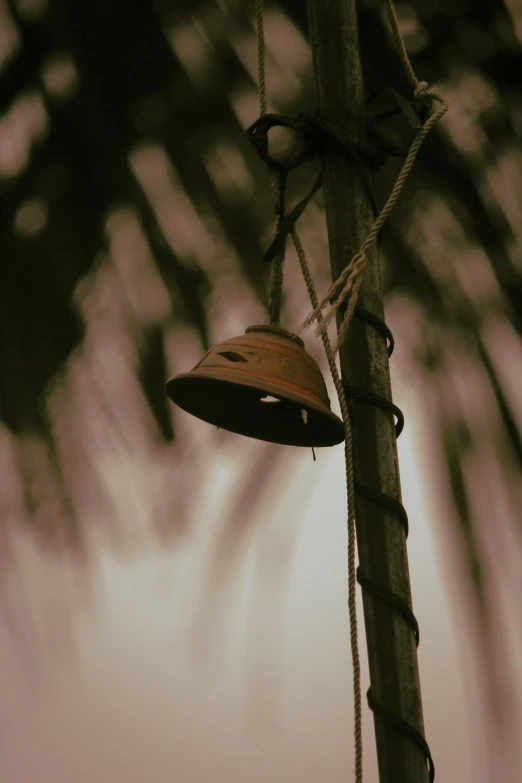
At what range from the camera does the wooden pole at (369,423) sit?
92cm

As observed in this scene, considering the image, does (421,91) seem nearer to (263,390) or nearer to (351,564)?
(263,390)

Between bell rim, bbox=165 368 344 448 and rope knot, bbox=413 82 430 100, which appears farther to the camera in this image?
rope knot, bbox=413 82 430 100

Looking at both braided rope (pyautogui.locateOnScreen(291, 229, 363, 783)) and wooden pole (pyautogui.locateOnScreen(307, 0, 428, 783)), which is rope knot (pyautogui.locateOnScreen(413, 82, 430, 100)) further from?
braided rope (pyautogui.locateOnScreen(291, 229, 363, 783))

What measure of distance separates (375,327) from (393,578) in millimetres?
286

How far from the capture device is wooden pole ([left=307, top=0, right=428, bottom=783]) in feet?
3.02

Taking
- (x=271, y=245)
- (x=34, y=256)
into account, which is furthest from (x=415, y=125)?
(x=34, y=256)

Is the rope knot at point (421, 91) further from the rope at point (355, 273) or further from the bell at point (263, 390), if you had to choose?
the bell at point (263, 390)

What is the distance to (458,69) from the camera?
1.45m

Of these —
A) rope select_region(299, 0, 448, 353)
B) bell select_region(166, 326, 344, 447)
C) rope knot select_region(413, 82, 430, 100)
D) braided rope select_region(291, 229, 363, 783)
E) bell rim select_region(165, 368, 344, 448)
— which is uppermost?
rope knot select_region(413, 82, 430, 100)

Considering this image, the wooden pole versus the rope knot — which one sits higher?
the rope knot

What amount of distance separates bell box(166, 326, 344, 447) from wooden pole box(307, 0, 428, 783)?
5 cm

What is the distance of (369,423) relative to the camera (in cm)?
96

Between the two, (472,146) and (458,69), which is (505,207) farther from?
(458,69)

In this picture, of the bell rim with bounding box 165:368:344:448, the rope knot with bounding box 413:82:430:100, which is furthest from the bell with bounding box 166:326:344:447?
the rope knot with bounding box 413:82:430:100
